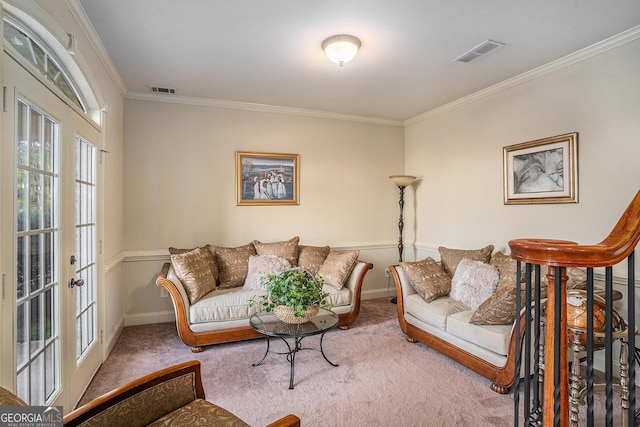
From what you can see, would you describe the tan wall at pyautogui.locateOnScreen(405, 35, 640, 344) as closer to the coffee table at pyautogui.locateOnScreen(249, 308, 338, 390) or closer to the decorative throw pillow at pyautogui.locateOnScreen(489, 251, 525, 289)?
the decorative throw pillow at pyautogui.locateOnScreen(489, 251, 525, 289)

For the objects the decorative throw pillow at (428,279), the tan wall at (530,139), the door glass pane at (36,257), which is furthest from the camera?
the decorative throw pillow at (428,279)

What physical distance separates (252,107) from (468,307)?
344 cm

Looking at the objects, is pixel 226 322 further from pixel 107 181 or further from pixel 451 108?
pixel 451 108

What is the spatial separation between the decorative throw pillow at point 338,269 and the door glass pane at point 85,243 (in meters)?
2.24

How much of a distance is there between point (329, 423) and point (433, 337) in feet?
4.61

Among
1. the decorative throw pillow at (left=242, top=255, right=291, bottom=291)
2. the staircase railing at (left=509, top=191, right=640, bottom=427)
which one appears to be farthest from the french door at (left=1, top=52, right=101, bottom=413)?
the staircase railing at (left=509, top=191, right=640, bottom=427)

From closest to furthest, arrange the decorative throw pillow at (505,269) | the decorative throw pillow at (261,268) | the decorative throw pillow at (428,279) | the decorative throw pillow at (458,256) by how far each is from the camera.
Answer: the decorative throw pillow at (505,269)
the decorative throw pillow at (428,279)
the decorative throw pillow at (458,256)
the decorative throw pillow at (261,268)

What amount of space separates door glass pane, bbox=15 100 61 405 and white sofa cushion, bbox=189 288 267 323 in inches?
48.9

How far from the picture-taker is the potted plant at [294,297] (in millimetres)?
2621

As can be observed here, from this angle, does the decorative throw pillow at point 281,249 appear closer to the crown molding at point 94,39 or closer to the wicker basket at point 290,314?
the wicker basket at point 290,314

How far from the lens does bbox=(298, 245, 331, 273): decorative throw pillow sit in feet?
13.4

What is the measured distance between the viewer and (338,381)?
2.64m

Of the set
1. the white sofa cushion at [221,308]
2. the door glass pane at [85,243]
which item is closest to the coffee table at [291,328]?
the white sofa cushion at [221,308]

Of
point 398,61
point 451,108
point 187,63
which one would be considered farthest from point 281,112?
point 451,108
